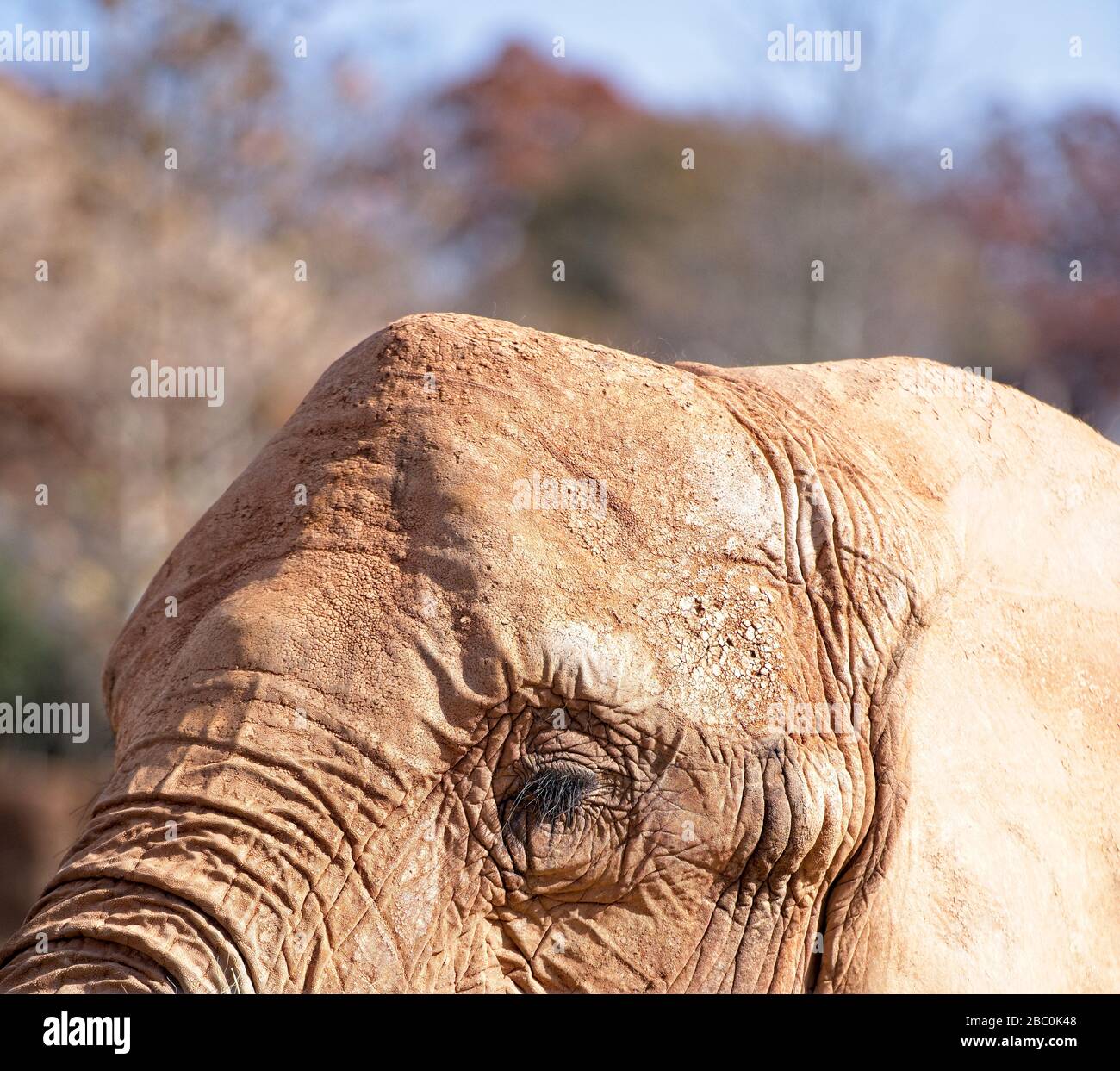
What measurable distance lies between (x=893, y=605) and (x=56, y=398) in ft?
48.1

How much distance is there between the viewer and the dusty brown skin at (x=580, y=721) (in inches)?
88.0

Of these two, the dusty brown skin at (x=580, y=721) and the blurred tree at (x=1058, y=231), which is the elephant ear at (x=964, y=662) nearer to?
the dusty brown skin at (x=580, y=721)

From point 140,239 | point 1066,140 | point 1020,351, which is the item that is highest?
point 1066,140

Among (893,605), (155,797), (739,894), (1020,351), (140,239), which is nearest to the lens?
(155,797)

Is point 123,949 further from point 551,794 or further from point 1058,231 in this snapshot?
point 1058,231

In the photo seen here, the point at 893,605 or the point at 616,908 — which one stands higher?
the point at 893,605

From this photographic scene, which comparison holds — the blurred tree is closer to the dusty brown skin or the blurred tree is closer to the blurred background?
the blurred background

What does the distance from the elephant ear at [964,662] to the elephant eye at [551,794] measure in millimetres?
486

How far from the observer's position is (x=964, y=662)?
2.64m

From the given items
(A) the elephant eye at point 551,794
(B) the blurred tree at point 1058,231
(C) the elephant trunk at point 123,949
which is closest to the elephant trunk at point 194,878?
(C) the elephant trunk at point 123,949

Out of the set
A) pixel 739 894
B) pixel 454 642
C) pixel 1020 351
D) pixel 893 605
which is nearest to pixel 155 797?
pixel 454 642

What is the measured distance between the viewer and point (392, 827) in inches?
89.7

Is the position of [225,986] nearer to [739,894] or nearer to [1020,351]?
[739,894]

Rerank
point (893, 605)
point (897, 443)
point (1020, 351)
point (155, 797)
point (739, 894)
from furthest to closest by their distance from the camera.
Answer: point (1020, 351) → point (897, 443) → point (893, 605) → point (739, 894) → point (155, 797)
